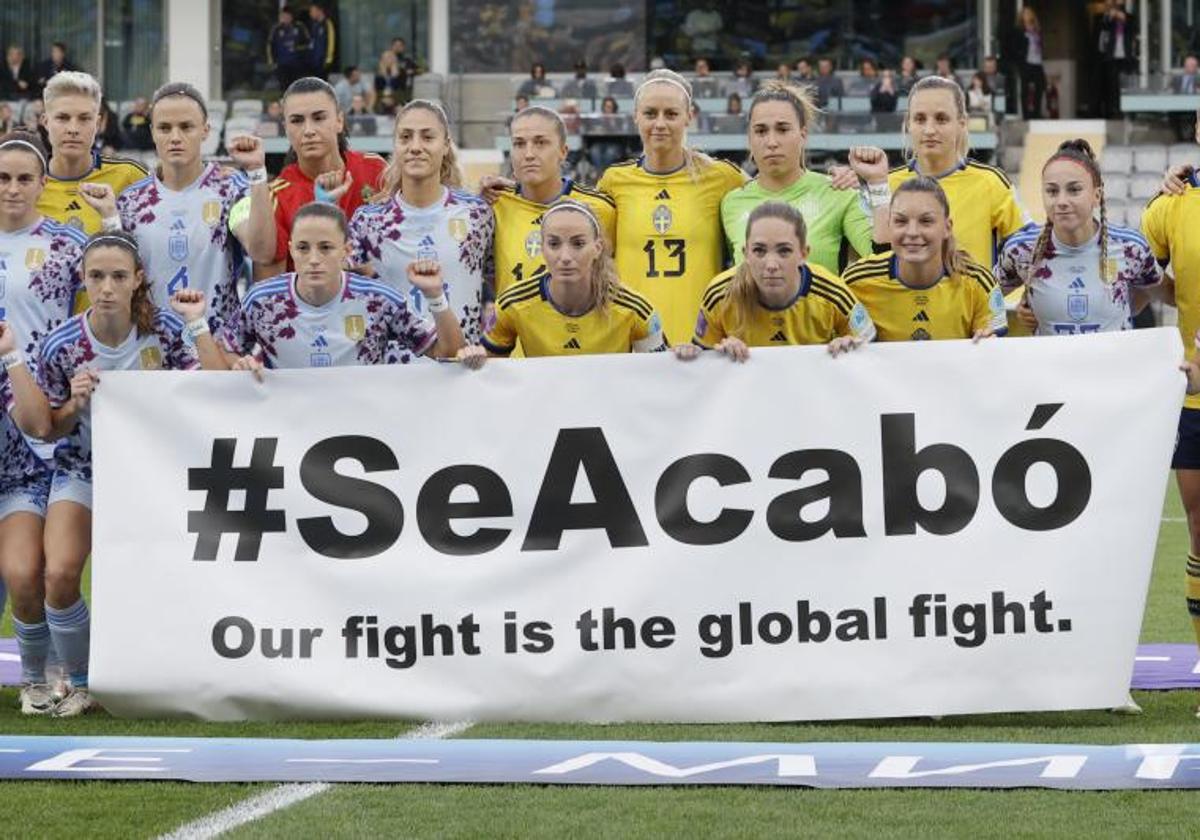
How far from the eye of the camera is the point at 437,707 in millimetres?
6047

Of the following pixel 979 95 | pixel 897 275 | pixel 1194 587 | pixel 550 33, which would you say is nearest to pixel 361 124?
pixel 550 33

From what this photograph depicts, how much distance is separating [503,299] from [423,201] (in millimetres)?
672

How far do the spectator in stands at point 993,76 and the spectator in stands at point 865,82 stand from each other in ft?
4.83

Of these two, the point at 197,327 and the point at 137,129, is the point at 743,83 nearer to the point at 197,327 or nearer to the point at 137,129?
the point at 137,129

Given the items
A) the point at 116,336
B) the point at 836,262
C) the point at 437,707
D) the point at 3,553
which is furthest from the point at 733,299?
the point at 3,553

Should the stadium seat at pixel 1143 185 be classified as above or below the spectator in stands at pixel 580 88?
below

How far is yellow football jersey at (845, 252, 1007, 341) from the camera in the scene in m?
6.28

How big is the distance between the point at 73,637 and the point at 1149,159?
22.5 metres

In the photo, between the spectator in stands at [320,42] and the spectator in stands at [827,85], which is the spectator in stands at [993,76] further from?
the spectator in stands at [320,42]

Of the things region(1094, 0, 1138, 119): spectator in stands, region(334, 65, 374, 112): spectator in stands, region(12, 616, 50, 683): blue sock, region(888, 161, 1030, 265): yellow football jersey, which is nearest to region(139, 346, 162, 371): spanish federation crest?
region(12, 616, 50, 683): blue sock

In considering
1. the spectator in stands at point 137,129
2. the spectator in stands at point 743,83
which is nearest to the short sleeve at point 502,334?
the spectator in stands at point 137,129

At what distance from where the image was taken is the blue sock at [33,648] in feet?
21.0

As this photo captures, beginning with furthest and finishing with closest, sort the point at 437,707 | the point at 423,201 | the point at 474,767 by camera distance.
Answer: the point at 423,201 < the point at 437,707 < the point at 474,767

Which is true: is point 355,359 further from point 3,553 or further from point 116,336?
point 3,553
